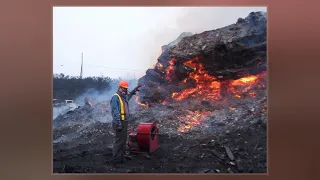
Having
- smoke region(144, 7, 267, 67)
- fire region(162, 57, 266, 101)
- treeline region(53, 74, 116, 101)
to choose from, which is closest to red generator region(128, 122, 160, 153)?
fire region(162, 57, 266, 101)

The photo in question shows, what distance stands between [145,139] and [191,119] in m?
0.46

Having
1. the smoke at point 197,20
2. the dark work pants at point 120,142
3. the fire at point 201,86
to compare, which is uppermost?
the smoke at point 197,20

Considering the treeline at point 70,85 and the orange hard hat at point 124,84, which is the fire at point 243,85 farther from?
the treeline at point 70,85

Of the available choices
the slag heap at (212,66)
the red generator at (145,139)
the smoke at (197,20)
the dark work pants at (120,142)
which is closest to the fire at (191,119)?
the slag heap at (212,66)

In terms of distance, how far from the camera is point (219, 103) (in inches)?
110

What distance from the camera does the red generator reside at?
2779 millimetres

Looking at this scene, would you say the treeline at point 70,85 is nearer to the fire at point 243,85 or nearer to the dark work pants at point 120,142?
the dark work pants at point 120,142

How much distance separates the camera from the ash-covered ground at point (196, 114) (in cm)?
278

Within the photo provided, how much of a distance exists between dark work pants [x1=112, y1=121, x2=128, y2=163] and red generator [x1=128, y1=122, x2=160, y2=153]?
0.18 feet

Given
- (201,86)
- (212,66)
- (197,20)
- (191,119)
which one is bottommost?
(191,119)

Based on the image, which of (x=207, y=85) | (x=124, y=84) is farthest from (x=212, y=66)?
(x=124, y=84)

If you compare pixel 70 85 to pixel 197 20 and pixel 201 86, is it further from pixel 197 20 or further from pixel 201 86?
pixel 197 20

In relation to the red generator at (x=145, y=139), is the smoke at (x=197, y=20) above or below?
above

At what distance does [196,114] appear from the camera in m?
2.81
